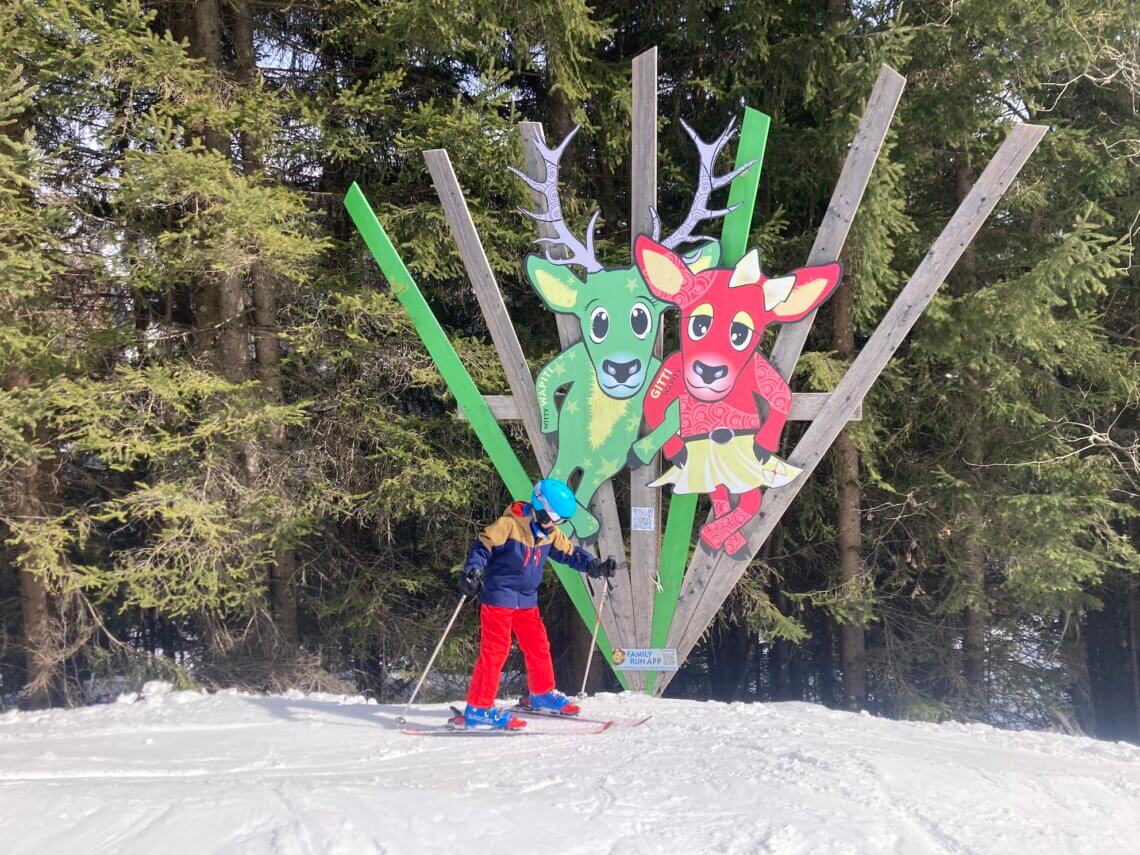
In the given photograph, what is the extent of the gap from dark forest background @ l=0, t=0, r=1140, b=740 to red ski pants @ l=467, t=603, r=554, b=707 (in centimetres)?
245

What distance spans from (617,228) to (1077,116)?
439 centimetres

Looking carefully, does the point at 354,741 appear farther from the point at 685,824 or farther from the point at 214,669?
the point at 214,669

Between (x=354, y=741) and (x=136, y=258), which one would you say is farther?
(x=136, y=258)

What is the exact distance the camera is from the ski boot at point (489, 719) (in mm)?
4941

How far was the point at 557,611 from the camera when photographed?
970 cm

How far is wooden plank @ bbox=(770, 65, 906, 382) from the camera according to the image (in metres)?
5.96

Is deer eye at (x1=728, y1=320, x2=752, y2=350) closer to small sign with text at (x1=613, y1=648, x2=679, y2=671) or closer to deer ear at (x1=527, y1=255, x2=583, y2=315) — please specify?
deer ear at (x1=527, y1=255, x2=583, y2=315)

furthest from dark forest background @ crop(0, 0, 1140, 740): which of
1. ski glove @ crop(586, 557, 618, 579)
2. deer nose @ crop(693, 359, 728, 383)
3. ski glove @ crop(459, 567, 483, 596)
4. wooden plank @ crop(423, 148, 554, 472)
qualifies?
ski glove @ crop(459, 567, 483, 596)

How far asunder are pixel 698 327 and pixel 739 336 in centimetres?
29

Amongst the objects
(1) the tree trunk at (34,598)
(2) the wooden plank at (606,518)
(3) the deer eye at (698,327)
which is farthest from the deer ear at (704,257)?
(1) the tree trunk at (34,598)

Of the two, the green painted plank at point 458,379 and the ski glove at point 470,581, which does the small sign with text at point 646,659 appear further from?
the ski glove at point 470,581

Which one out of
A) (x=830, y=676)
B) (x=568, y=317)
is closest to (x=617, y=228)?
(x=568, y=317)

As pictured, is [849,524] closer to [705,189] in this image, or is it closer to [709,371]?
[709,371]

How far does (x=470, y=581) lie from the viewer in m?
4.81
